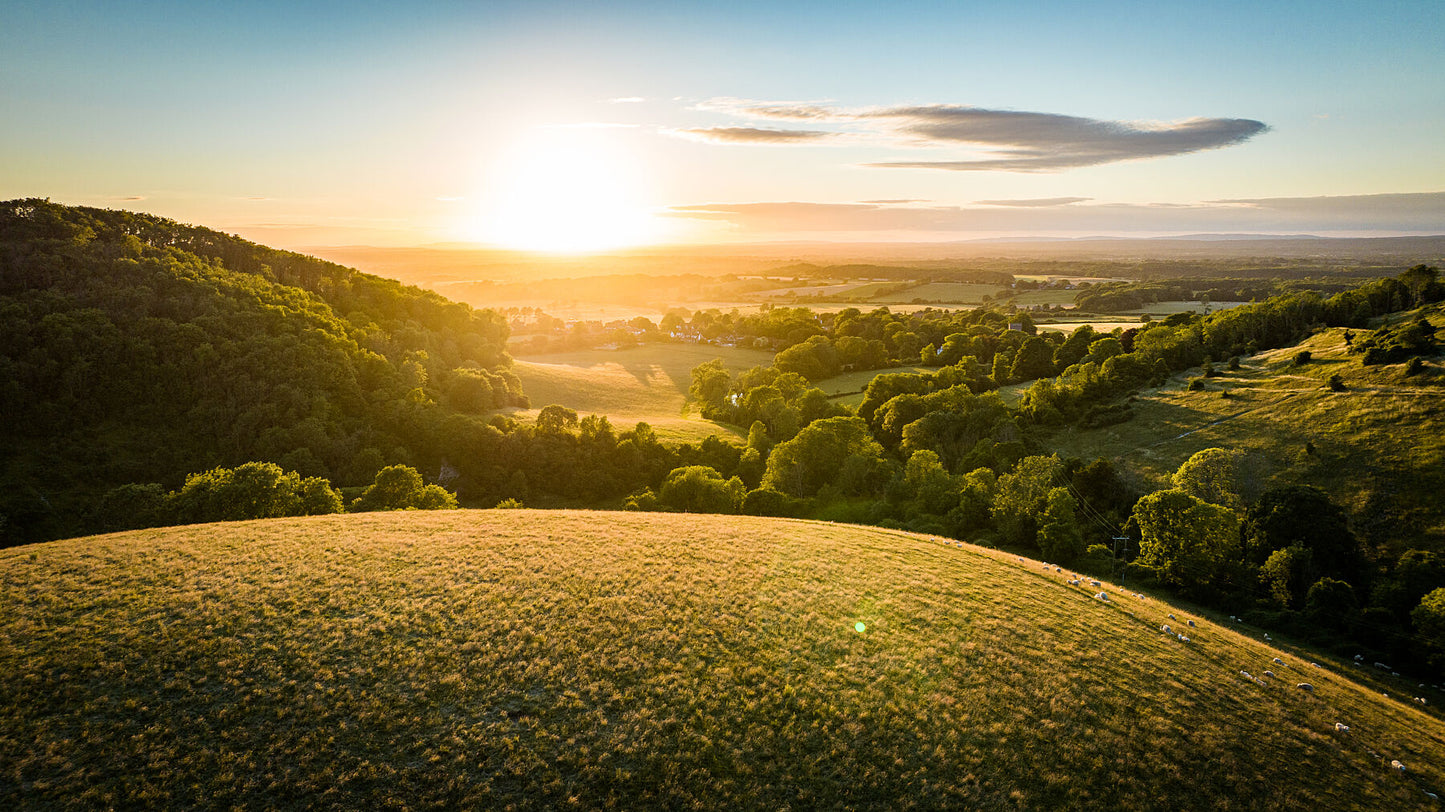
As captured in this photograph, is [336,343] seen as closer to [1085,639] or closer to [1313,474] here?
[1085,639]

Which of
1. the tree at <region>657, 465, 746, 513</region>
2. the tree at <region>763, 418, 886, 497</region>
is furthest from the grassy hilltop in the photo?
the tree at <region>763, 418, 886, 497</region>

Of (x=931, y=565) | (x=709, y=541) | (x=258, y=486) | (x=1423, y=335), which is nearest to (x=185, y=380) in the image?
(x=258, y=486)

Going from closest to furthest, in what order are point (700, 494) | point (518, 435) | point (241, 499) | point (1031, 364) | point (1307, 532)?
point (241, 499) < point (1307, 532) < point (700, 494) < point (518, 435) < point (1031, 364)

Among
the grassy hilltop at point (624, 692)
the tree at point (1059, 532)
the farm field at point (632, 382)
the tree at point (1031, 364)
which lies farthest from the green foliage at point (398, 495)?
the tree at point (1031, 364)

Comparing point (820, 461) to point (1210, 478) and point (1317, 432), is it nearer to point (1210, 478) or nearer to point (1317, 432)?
point (1210, 478)

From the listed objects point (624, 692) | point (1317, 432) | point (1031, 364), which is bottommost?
point (624, 692)

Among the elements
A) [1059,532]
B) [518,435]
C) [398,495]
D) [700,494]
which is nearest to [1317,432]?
[1059,532]

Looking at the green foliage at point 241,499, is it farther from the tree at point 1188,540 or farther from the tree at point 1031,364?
the tree at point 1031,364

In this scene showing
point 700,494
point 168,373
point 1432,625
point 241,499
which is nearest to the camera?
point 1432,625
